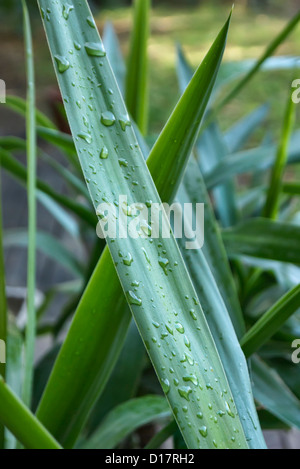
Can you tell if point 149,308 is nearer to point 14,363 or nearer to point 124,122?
point 124,122

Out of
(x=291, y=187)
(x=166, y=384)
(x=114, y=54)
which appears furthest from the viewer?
(x=114, y=54)

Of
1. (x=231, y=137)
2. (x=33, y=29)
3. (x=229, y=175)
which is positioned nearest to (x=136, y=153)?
(x=229, y=175)

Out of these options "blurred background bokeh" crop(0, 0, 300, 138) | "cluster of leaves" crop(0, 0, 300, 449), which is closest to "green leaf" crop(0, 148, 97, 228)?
"cluster of leaves" crop(0, 0, 300, 449)

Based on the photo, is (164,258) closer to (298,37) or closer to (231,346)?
(231,346)

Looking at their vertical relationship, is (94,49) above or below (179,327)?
above

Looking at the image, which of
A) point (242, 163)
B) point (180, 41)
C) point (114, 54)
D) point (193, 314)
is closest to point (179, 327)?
point (193, 314)

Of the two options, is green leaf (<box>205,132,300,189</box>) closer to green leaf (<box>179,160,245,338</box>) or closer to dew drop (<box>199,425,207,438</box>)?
green leaf (<box>179,160,245,338</box>)
